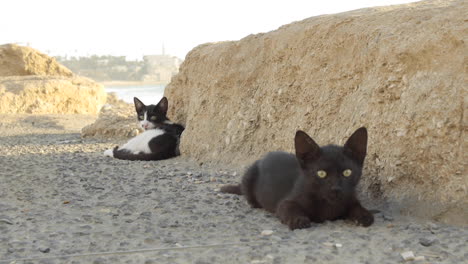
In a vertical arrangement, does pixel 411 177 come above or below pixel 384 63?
below

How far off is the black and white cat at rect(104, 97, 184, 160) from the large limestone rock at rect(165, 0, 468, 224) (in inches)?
10.7

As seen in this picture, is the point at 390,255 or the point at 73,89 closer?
the point at 390,255

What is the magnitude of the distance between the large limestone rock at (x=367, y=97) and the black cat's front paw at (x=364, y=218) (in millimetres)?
411

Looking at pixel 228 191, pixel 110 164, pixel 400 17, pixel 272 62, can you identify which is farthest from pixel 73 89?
pixel 400 17

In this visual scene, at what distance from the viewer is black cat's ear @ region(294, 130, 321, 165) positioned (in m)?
3.64

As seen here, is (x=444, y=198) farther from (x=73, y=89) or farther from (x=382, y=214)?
(x=73, y=89)

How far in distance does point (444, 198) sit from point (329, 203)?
0.84 metres

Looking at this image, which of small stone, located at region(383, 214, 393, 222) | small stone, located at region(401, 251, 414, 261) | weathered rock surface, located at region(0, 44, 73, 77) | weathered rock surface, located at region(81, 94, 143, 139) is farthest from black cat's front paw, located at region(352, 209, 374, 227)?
weathered rock surface, located at region(0, 44, 73, 77)

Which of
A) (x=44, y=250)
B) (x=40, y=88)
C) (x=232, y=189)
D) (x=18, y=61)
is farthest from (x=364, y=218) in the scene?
(x=18, y=61)

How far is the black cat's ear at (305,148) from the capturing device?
3.64 metres

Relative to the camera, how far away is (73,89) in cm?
1573

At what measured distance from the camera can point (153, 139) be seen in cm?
735

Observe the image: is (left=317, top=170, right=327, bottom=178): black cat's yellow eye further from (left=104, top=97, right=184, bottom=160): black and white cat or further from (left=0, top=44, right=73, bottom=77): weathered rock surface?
(left=0, top=44, right=73, bottom=77): weathered rock surface

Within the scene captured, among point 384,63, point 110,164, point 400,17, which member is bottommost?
point 110,164
